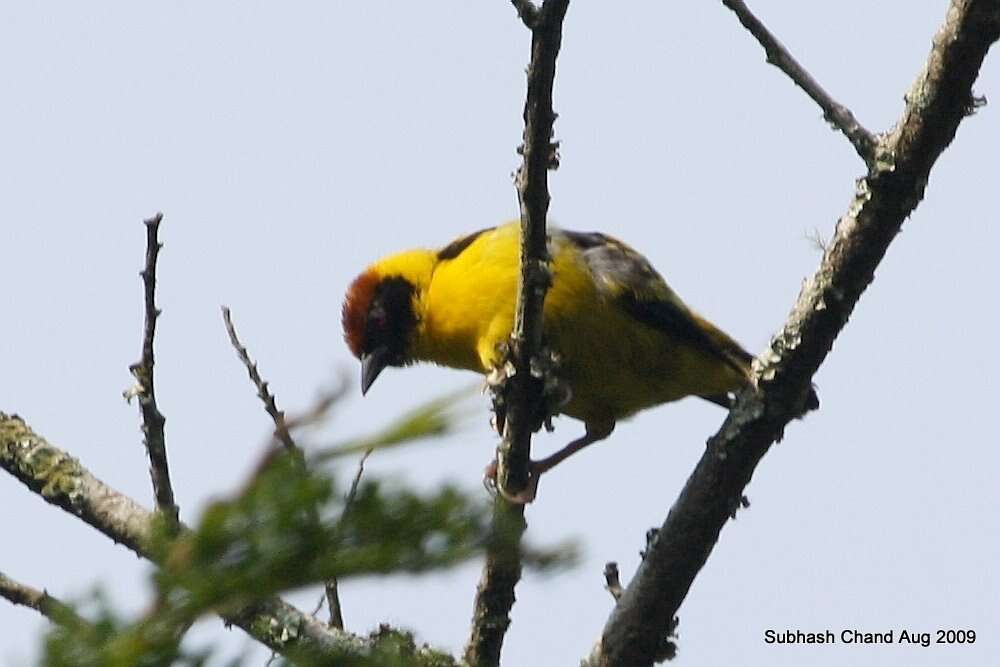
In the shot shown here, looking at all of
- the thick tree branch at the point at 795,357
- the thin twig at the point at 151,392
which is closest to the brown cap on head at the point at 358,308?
the thick tree branch at the point at 795,357

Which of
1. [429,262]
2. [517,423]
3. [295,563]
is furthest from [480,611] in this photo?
[295,563]

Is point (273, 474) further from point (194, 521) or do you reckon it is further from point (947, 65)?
point (947, 65)

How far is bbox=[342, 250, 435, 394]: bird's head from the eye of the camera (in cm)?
560

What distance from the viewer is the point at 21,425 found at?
14.5 feet

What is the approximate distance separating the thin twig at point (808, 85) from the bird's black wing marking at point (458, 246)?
1.97 meters

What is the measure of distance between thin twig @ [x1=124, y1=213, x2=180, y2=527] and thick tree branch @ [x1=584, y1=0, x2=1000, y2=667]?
5.43 ft

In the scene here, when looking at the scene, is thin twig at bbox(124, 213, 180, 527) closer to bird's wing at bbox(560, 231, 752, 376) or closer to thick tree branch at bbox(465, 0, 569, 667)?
thick tree branch at bbox(465, 0, 569, 667)

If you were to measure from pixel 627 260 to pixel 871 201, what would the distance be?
5.74ft

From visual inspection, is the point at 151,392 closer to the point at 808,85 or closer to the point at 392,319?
the point at 808,85

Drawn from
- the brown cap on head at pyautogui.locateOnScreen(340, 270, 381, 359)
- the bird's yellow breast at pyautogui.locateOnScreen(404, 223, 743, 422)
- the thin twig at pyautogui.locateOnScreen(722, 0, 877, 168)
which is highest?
the brown cap on head at pyautogui.locateOnScreen(340, 270, 381, 359)

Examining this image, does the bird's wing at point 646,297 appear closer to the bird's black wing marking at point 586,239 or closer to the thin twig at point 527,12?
the bird's black wing marking at point 586,239

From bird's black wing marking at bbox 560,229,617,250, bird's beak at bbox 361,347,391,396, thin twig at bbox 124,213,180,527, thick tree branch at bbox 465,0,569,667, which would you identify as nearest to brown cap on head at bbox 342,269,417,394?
bird's beak at bbox 361,347,391,396

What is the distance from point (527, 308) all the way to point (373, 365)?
6.38 feet

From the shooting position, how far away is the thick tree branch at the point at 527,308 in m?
3.00
